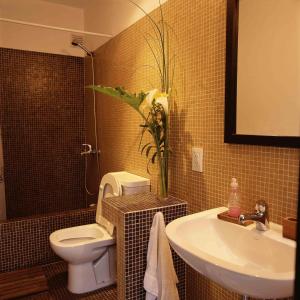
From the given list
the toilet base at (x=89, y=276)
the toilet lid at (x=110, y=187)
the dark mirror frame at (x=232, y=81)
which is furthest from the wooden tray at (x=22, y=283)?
the dark mirror frame at (x=232, y=81)

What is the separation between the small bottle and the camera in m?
1.34

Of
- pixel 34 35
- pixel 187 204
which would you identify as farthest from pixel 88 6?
pixel 187 204

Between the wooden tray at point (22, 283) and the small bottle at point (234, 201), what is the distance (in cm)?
167

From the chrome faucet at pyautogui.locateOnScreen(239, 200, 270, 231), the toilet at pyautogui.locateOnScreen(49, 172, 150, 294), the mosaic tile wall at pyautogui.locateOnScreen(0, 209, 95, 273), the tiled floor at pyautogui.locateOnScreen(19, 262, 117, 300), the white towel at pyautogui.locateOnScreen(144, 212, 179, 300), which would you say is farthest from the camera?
the mosaic tile wall at pyautogui.locateOnScreen(0, 209, 95, 273)

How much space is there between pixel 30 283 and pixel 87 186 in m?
1.31

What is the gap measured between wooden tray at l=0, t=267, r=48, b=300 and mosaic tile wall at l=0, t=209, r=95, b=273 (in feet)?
0.27

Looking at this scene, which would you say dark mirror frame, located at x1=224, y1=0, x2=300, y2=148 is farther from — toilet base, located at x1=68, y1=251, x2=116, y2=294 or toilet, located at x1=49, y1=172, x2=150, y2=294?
toilet base, located at x1=68, y1=251, x2=116, y2=294

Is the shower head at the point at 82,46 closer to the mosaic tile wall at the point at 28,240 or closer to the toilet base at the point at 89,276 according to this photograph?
the mosaic tile wall at the point at 28,240

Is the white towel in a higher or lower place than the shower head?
lower

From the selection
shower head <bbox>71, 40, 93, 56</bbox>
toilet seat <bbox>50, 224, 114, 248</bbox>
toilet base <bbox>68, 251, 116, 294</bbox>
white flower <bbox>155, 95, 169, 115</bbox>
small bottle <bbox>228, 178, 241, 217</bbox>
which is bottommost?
toilet base <bbox>68, 251, 116, 294</bbox>

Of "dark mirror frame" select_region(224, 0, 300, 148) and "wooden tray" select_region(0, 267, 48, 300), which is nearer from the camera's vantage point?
"dark mirror frame" select_region(224, 0, 300, 148)

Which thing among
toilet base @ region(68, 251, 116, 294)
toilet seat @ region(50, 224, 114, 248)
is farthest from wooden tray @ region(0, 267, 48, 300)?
toilet seat @ region(50, 224, 114, 248)

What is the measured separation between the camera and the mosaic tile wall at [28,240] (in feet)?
7.84

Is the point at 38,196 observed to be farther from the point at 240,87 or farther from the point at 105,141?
the point at 240,87
